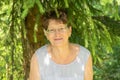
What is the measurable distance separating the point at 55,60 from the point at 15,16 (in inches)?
28.8

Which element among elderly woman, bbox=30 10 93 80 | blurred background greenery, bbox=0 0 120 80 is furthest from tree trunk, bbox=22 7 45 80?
elderly woman, bbox=30 10 93 80

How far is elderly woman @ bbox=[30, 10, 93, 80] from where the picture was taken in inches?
117

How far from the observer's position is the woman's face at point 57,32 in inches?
115

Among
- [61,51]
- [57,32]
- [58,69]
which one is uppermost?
[57,32]

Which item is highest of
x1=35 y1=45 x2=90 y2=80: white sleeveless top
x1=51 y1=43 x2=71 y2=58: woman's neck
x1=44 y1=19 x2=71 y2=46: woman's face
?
x1=44 y1=19 x2=71 y2=46: woman's face

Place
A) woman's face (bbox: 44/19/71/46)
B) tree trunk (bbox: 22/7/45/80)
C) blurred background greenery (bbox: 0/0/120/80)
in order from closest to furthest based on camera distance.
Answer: woman's face (bbox: 44/19/71/46), blurred background greenery (bbox: 0/0/120/80), tree trunk (bbox: 22/7/45/80)

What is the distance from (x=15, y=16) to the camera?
3564 mm

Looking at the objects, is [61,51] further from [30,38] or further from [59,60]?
[30,38]

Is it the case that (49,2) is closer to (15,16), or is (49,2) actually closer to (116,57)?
(15,16)

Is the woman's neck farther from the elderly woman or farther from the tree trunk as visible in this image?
the tree trunk

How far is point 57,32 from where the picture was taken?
2.91m

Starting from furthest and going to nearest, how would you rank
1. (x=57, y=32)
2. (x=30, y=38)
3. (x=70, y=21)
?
(x=30, y=38) → (x=70, y=21) → (x=57, y=32)

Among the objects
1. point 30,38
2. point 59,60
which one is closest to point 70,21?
point 59,60

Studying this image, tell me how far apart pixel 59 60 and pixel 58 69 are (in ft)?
0.27
